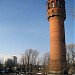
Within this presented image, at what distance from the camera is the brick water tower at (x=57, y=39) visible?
4162 centimetres

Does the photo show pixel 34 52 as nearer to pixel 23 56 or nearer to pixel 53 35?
pixel 23 56

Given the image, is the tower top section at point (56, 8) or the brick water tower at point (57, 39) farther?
the tower top section at point (56, 8)

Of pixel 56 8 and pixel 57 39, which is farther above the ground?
pixel 56 8

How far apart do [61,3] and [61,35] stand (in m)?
7.45

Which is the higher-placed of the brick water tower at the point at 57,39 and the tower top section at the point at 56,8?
the tower top section at the point at 56,8

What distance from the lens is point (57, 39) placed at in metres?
41.7

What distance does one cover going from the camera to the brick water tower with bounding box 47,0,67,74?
41625 mm

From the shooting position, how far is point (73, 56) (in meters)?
60.8

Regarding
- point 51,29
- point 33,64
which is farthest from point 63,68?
point 33,64

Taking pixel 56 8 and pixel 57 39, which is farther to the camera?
pixel 56 8

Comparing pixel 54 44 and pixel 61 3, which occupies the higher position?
pixel 61 3

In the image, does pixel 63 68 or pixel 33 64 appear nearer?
pixel 63 68

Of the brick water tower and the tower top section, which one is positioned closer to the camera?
the brick water tower

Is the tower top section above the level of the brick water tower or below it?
above
